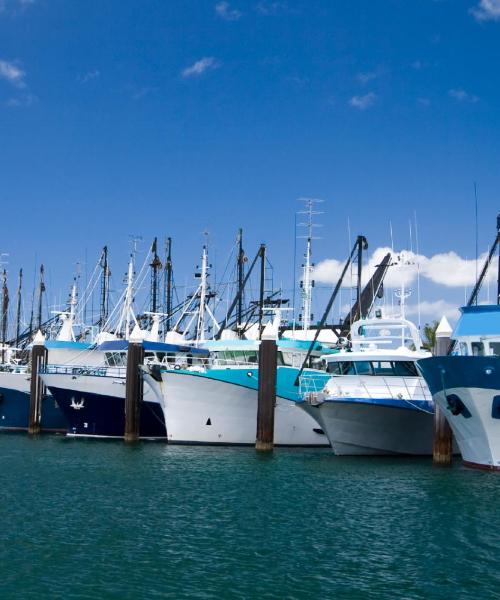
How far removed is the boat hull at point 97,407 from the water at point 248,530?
12333 millimetres

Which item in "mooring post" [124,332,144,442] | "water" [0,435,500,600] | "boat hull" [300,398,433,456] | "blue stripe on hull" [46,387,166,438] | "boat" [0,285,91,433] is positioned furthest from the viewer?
"boat" [0,285,91,433]

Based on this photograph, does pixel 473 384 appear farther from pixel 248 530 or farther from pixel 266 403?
pixel 248 530

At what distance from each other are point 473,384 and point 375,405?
6362 millimetres

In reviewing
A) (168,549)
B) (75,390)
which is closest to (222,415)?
(75,390)

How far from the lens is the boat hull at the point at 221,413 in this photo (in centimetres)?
4034

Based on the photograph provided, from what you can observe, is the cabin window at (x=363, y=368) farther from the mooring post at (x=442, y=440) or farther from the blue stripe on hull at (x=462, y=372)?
the blue stripe on hull at (x=462, y=372)

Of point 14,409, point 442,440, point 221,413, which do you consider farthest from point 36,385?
point 442,440

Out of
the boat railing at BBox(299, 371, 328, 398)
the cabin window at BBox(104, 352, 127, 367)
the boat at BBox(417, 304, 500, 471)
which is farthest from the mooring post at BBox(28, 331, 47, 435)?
the boat at BBox(417, 304, 500, 471)

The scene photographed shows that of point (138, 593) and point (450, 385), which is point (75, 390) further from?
point (138, 593)

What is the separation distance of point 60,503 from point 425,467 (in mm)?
15841

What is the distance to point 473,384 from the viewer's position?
28734mm

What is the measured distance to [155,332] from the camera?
5141cm

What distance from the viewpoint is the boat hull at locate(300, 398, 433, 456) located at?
3447 cm

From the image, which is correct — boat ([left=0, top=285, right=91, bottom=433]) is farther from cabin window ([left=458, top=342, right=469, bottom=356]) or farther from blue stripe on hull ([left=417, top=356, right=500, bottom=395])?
cabin window ([left=458, top=342, right=469, bottom=356])
